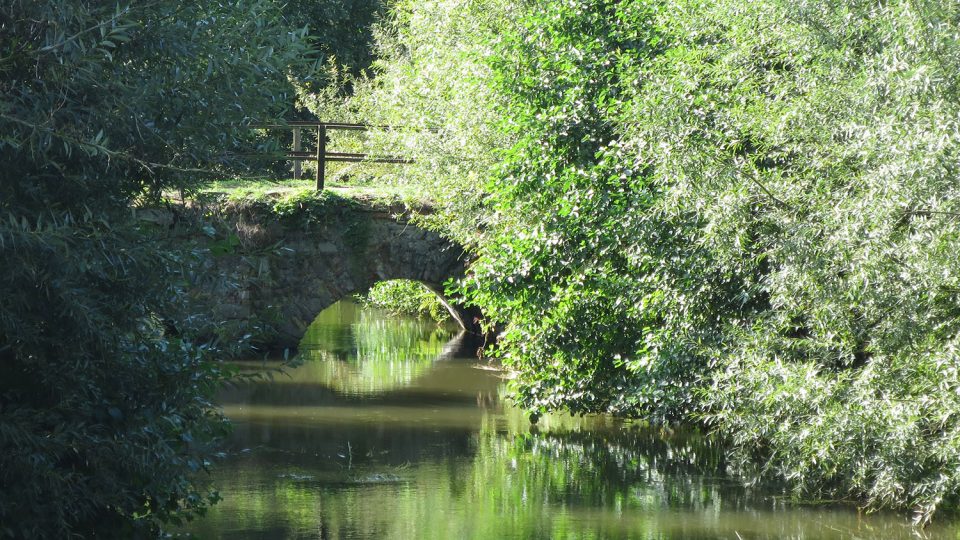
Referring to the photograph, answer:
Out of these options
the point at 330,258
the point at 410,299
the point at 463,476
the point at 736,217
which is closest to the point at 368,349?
the point at 330,258

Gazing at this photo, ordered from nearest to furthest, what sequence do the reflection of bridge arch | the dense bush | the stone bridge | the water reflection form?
the dense bush → the water reflection → the stone bridge → the reflection of bridge arch

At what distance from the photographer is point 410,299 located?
25.9 meters

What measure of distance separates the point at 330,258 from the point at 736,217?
9281mm

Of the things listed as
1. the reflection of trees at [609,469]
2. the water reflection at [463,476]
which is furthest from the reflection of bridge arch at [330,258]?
the reflection of trees at [609,469]

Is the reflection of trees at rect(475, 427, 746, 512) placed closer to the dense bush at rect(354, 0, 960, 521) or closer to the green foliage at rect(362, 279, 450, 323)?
the dense bush at rect(354, 0, 960, 521)

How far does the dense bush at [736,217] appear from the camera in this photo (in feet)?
27.6

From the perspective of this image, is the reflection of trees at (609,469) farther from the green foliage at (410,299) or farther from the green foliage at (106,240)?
the green foliage at (410,299)

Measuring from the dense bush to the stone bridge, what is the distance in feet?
7.30

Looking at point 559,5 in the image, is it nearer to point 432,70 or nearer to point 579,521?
point 432,70

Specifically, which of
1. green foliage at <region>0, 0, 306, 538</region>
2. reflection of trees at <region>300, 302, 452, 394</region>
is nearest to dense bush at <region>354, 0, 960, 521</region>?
reflection of trees at <region>300, 302, 452, 394</region>

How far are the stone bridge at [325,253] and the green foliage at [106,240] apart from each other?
35.0 ft

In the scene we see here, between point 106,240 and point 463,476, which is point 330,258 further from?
point 106,240

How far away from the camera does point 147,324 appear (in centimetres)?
655

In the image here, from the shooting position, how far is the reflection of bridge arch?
17.6 meters
